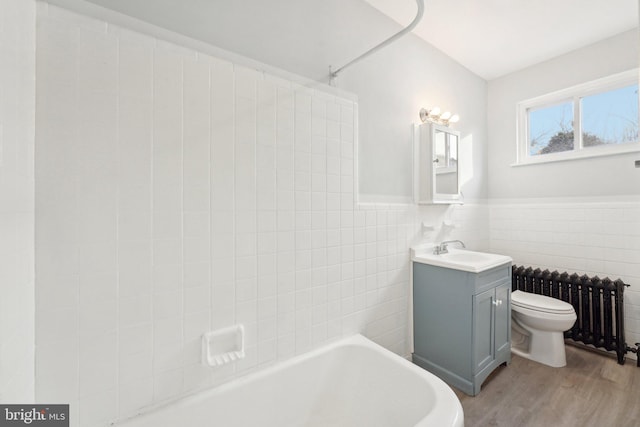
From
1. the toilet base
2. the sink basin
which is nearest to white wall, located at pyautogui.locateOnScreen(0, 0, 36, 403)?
the sink basin

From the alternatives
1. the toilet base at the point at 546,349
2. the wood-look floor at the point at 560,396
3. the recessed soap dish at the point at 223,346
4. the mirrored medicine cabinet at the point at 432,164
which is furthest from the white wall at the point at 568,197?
the recessed soap dish at the point at 223,346

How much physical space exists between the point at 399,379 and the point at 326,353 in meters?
0.42

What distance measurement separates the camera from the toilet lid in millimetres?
2088

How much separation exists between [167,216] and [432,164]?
1.95m

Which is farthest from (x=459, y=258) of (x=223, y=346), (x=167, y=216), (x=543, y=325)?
(x=167, y=216)

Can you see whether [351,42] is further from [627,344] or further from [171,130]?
[627,344]

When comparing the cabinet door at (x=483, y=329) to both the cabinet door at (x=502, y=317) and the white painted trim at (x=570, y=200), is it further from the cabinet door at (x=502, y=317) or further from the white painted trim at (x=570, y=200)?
the white painted trim at (x=570, y=200)

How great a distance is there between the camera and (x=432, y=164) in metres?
2.18

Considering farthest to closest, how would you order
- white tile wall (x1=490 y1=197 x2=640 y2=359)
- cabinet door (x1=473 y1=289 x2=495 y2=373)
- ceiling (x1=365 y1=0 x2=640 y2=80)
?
white tile wall (x1=490 y1=197 x2=640 y2=359) < ceiling (x1=365 y1=0 x2=640 y2=80) < cabinet door (x1=473 y1=289 x2=495 y2=373)

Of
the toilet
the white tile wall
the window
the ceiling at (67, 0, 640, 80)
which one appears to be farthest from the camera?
the window

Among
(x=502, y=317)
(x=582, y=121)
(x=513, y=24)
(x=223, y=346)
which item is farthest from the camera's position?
(x=582, y=121)

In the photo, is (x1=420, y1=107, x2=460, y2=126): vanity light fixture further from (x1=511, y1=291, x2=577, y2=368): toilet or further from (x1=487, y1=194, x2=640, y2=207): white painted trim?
(x1=511, y1=291, x2=577, y2=368): toilet

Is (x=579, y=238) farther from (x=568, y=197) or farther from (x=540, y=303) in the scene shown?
(x=540, y=303)

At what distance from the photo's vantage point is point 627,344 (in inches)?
85.6
